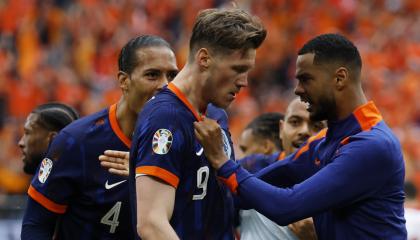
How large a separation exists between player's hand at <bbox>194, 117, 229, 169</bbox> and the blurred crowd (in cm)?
692

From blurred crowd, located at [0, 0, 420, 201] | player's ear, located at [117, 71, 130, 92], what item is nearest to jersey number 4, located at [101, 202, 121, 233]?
player's ear, located at [117, 71, 130, 92]

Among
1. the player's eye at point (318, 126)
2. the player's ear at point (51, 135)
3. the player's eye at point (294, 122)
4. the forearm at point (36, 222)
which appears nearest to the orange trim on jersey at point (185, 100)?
the forearm at point (36, 222)

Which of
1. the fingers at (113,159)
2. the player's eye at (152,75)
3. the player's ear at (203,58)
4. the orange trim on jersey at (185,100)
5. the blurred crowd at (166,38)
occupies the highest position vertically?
the blurred crowd at (166,38)

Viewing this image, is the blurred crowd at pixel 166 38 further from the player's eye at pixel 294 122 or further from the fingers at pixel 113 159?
the fingers at pixel 113 159

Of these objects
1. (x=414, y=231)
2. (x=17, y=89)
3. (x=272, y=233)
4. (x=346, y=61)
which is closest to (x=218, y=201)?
(x=346, y=61)

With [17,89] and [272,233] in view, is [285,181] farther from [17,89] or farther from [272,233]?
[17,89]

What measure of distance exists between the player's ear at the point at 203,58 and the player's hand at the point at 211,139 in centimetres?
24

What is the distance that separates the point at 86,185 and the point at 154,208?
1173 mm

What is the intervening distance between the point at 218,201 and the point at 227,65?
25.4 inches

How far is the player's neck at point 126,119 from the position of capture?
5227 mm

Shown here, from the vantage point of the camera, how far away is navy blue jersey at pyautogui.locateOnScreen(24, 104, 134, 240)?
201 inches

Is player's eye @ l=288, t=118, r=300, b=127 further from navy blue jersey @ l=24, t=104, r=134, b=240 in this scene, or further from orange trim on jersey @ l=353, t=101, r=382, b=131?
orange trim on jersey @ l=353, t=101, r=382, b=131

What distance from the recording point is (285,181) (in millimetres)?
5219

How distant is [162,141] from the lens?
4129 millimetres
